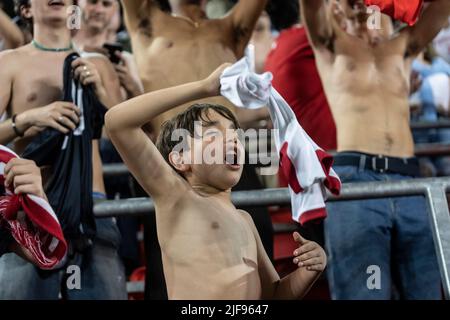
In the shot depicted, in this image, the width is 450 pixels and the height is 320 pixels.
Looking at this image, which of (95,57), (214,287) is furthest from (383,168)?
(214,287)

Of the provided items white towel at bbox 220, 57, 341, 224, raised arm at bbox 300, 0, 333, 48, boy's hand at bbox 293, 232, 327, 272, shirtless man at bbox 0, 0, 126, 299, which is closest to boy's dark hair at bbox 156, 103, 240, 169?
white towel at bbox 220, 57, 341, 224

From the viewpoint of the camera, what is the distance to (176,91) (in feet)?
6.20

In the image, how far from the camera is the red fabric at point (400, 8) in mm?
2404

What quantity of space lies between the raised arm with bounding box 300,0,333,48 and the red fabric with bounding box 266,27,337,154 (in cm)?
24

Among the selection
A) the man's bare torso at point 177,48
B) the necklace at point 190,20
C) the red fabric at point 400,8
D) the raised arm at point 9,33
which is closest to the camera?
the red fabric at point 400,8

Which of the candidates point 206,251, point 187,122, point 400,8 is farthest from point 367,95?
point 206,251

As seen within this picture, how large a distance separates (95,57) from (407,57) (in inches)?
48.0

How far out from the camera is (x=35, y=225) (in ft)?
7.00

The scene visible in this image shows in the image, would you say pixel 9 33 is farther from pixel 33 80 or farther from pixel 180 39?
pixel 180 39

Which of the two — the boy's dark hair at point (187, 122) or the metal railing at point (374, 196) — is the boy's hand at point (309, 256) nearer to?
the boy's dark hair at point (187, 122)

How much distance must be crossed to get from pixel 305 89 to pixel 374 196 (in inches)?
37.7

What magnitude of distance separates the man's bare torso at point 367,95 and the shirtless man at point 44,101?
87 cm

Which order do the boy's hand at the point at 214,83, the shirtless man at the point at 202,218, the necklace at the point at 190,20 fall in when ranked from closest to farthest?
the boy's hand at the point at 214,83 → the shirtless man at the point at 202,218 → the necklace at the point at 190,20

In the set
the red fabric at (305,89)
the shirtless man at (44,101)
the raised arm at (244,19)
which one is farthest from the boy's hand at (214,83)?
the red fabric at (305,89)
